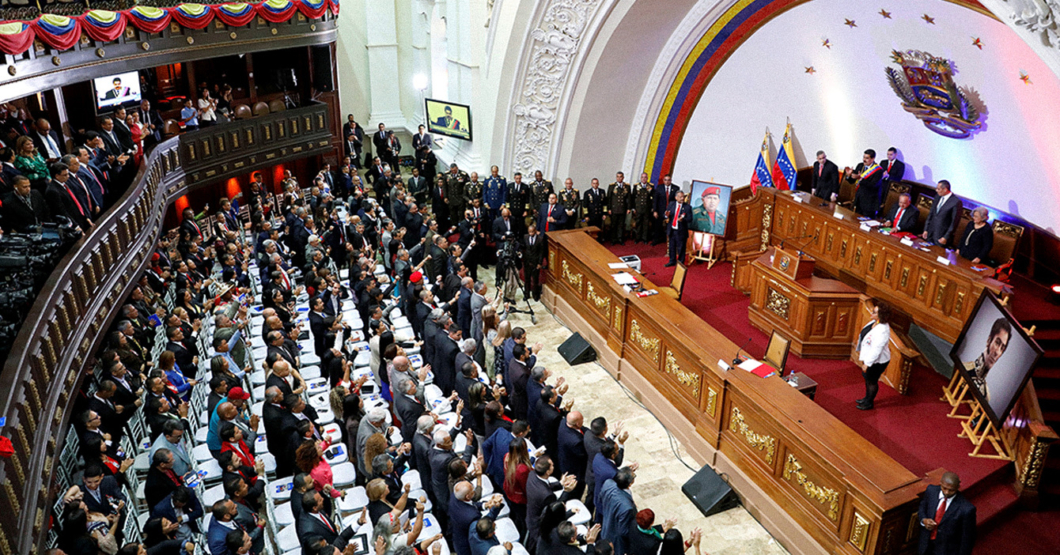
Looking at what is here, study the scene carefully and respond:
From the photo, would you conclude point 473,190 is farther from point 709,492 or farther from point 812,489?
point 812,489

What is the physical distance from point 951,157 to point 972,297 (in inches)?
105

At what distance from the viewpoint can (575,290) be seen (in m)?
11.7

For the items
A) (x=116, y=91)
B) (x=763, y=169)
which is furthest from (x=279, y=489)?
(x=763, y=169)

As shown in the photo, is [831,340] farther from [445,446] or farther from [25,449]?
[25,449]

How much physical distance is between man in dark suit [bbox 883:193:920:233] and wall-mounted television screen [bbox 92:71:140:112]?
1219cm

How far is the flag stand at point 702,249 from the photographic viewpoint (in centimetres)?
1270

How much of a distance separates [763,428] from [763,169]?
24.1 feet

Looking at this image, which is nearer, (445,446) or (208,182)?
(445,446)

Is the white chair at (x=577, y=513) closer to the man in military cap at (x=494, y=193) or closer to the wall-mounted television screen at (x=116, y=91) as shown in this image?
the man in military cap at (x=494, y=193)

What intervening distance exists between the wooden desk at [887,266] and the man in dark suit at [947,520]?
11.3 feet

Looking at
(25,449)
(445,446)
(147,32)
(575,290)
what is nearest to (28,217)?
(25,449)

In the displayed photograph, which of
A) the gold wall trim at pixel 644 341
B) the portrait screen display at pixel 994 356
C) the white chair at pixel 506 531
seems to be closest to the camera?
the white chair at pixel 506 531

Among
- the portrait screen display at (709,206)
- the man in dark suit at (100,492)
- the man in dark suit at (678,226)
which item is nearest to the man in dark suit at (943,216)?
the portrait screen display at (709,206)

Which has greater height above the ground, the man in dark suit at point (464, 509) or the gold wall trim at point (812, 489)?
the man in dark suit at point (464, 509)
